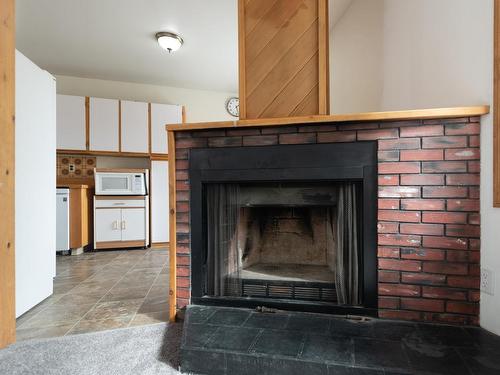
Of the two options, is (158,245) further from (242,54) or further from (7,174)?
(242,54)

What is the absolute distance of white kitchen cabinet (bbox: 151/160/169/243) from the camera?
13.8 feet

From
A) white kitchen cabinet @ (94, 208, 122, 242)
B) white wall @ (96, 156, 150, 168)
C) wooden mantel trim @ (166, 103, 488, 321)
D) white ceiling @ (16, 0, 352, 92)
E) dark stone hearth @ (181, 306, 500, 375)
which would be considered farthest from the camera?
white wall @ (96, 156, 150, 168)

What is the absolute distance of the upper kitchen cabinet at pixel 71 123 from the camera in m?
3.95

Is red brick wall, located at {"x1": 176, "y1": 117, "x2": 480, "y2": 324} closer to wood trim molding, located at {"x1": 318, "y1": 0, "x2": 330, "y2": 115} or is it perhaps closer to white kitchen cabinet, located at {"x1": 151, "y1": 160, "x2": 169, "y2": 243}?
wood trim molding, located at {"x1": 318, "y1": 0, "x2": 330, "y2": 115}

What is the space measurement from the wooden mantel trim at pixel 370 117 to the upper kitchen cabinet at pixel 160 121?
2.83 metres

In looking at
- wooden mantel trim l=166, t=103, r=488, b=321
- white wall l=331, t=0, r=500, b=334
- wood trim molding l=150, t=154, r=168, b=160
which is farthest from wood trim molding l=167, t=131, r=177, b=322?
wood trim molding l=150, t=154, r=168, b=160

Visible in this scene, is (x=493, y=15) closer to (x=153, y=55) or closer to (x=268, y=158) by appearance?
(x=268, y=158)

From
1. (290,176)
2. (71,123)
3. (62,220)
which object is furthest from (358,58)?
(62,220)

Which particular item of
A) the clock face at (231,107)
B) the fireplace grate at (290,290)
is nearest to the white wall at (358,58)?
the fireplace grate at (290,290)

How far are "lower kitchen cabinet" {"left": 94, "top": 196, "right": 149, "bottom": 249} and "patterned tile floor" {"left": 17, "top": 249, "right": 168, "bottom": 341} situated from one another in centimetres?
61

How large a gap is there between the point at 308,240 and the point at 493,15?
148cm

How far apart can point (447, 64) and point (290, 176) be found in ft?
3.52

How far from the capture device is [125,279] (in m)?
2.63

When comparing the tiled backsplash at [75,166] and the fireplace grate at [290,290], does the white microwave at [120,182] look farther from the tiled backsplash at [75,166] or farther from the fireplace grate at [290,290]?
the fireplace grate at [290,290]
